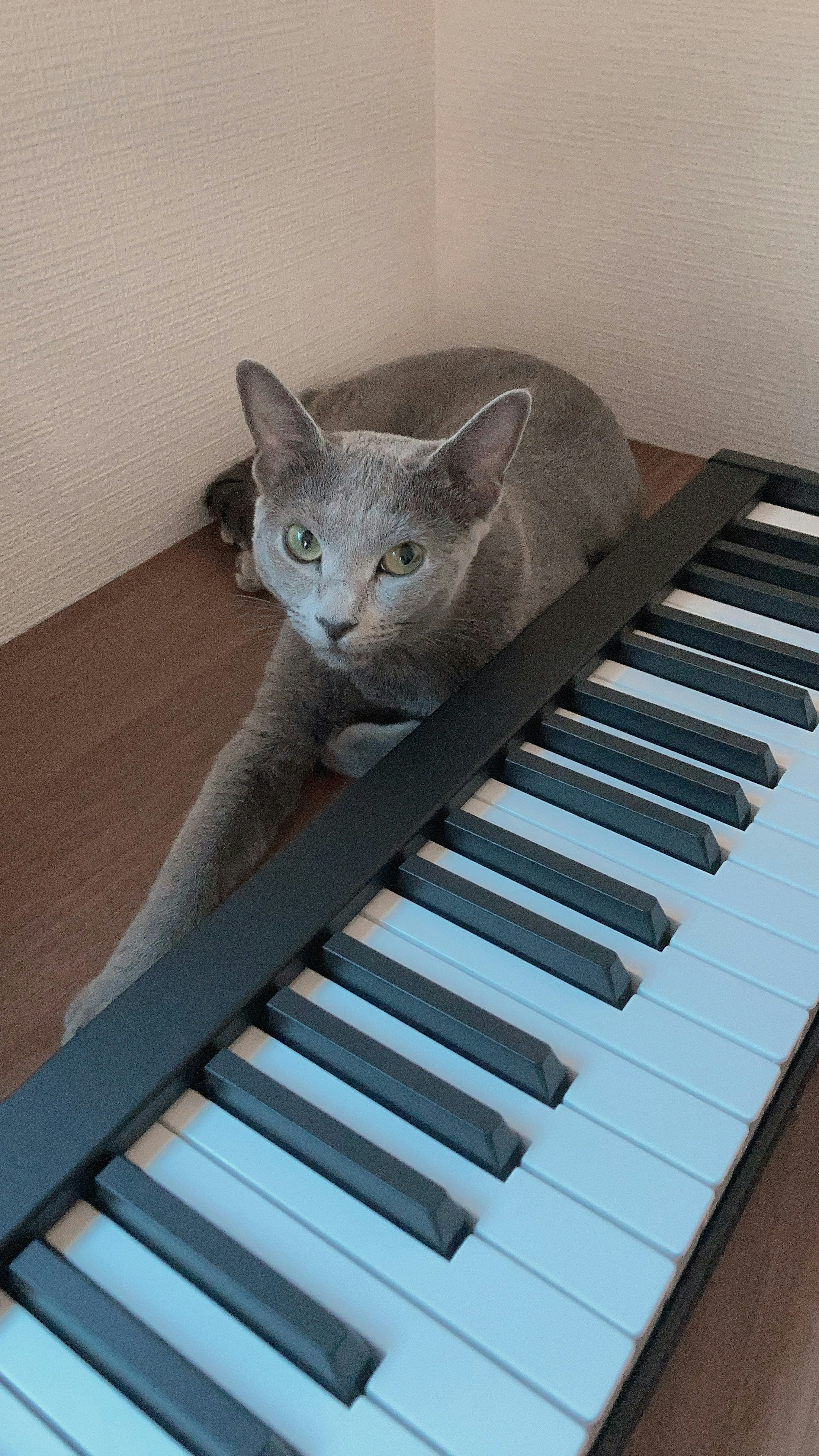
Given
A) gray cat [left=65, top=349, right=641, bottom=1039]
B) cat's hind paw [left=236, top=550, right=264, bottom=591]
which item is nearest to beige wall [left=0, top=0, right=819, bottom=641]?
cat's hind paw [left=236, top=550, right=264, bottom=591]

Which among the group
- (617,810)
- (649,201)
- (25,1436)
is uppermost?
(649,201)

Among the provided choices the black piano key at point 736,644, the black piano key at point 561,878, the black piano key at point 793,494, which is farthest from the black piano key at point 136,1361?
the black piano key at point 793,494

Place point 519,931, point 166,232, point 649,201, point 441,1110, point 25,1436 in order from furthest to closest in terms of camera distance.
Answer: point 649,201 < point 166,232 < point 519,931 < point 441,1110 < point 25,1436

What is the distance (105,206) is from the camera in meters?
1.00

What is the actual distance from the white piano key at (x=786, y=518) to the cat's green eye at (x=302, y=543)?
46 centimetres

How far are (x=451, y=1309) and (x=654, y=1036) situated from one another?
199mm

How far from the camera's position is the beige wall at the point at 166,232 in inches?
37.3

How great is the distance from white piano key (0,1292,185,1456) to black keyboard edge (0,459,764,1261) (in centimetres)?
4

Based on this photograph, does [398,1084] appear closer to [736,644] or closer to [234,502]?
[736,644]

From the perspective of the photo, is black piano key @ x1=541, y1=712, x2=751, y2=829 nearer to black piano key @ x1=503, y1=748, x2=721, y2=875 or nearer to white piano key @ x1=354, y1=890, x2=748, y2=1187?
black piano key @ x1=503, y1=748, x2=721, y2=875

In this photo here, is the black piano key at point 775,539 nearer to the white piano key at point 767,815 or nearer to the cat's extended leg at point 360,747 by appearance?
the white piano key at point 767,815

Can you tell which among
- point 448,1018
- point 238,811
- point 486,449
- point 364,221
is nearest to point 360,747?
point 238,811

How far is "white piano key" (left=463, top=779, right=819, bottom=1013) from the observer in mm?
644

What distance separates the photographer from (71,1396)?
1.50 ft
